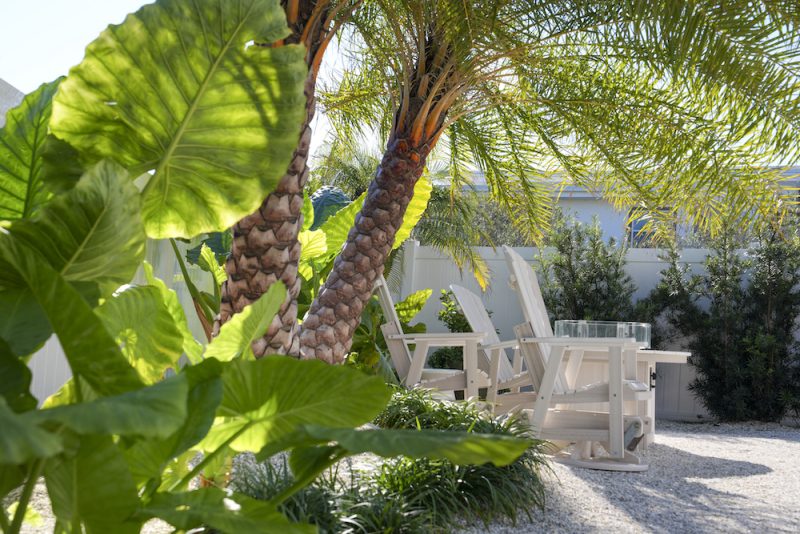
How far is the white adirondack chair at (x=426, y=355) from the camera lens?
20.7ft

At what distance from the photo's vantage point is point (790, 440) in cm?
824

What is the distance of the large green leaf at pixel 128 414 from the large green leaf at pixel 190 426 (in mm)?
276

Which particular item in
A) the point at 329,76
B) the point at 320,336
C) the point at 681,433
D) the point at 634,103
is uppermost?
the point at 329,76

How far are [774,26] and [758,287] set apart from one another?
20.2 feet

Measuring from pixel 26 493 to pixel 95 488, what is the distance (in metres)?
0.11

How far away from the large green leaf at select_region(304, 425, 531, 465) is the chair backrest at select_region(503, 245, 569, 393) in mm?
4409

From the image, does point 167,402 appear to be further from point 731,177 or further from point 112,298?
point 731,177

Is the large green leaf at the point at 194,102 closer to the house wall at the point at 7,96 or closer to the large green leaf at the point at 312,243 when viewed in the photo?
the house wall at the point at 7,96

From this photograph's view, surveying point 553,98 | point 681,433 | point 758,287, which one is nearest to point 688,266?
point 758,287

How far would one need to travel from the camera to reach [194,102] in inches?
75.2

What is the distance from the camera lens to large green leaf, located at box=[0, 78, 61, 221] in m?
1.93

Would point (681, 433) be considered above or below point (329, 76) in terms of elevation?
below

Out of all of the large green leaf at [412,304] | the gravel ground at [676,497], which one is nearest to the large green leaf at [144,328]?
the gravel ground at [676,497]

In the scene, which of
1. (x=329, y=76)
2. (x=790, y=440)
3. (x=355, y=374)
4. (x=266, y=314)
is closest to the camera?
(x=355, y=374)
